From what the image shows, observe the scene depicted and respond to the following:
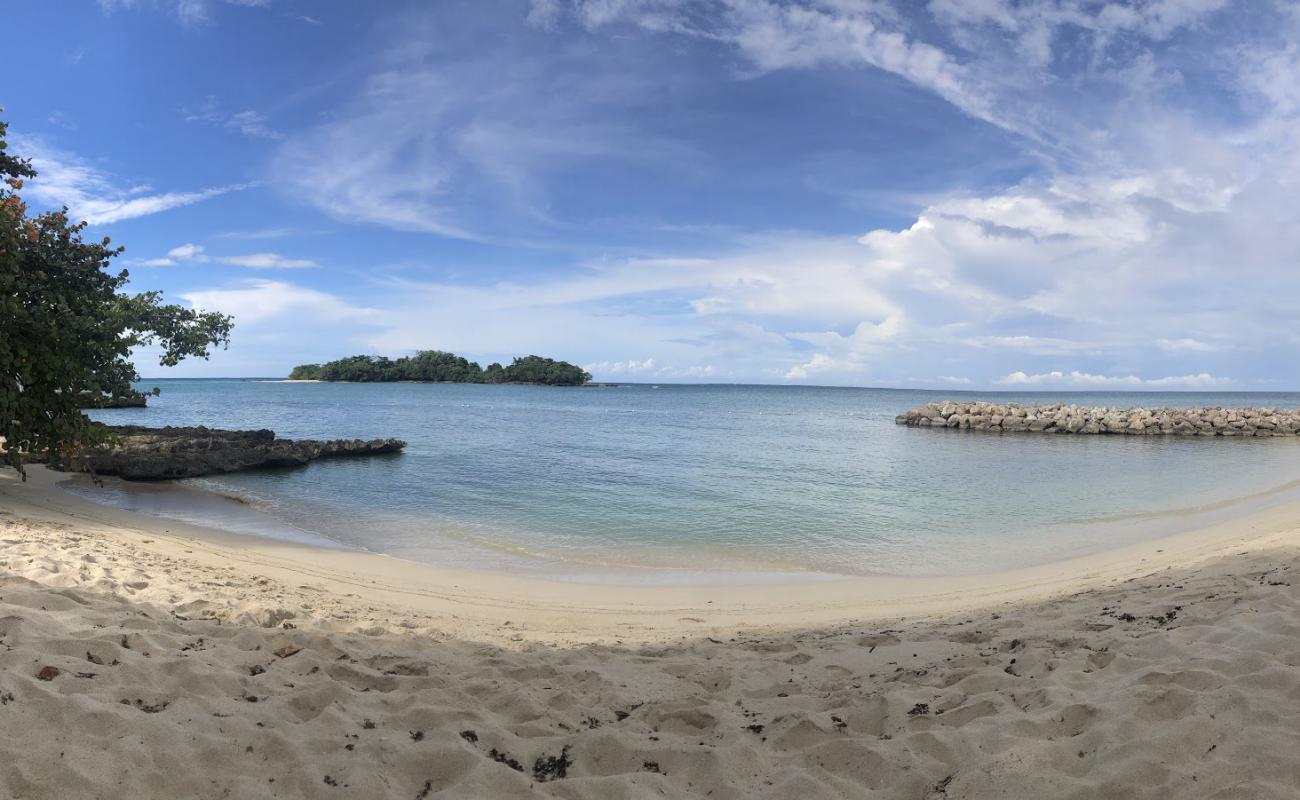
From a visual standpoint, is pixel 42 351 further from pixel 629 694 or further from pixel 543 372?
pixel 543 372

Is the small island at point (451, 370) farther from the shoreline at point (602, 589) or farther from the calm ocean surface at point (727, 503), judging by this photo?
the shoreline at point (602, 589)

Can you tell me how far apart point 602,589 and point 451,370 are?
508ft

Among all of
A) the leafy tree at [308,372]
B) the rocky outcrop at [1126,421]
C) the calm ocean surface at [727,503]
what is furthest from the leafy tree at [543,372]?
the calm ocean surface at [727,503]

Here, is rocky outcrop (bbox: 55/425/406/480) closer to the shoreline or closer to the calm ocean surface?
the calm ocean surface

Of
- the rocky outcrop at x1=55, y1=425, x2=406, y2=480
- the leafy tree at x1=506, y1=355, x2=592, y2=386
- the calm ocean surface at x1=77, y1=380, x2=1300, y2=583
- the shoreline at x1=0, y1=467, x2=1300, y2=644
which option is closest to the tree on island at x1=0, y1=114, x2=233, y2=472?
the shoreline at x1=0, y1=467, x2=1300, y2=644

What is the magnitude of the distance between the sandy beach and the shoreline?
129mm

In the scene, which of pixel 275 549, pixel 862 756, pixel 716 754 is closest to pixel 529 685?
pixel 716 754

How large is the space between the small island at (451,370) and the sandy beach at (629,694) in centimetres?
14774

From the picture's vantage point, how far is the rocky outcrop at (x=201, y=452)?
18.2 meters

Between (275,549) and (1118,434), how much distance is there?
155 ft

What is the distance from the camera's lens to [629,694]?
15.4 feet

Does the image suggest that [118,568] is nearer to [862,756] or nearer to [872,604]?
[862,756]

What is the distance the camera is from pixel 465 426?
137ft

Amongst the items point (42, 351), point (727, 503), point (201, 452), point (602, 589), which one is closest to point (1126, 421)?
point (727, 503)
